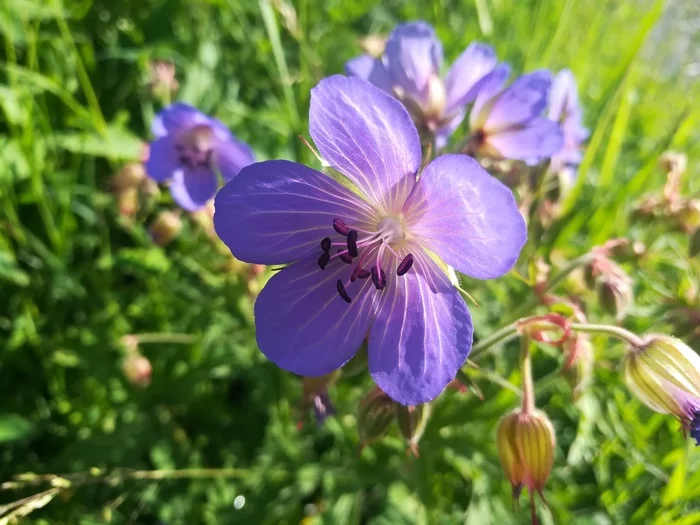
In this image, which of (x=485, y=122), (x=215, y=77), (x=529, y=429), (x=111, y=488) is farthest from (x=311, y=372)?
(x=215, y=77)

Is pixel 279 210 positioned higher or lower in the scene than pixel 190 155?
higher

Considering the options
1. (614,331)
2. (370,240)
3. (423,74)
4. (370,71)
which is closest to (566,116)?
(423,74)

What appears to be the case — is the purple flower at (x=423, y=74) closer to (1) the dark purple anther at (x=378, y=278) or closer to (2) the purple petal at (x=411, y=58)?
(2) the purple petal at (x=411, y=58)

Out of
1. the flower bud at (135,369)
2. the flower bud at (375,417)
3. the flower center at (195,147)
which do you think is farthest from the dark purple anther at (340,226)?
the flower bud at (135,369)

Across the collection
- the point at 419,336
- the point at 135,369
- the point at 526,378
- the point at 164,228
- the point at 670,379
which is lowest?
the point at 135,369

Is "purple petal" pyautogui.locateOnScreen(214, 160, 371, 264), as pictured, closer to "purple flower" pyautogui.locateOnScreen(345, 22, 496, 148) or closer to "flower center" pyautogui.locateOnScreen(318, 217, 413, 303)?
"flower center" pyautogui.locateOnScreen(318, 217, 413, 303)

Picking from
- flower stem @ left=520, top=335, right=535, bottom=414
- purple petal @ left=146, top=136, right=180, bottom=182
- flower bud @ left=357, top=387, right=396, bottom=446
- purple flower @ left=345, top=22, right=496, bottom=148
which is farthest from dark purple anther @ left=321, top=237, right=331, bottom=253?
purple petal @ left=146, top=136, right=180, bottom=182

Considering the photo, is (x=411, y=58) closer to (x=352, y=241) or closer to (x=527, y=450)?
(x=352, y=241)
